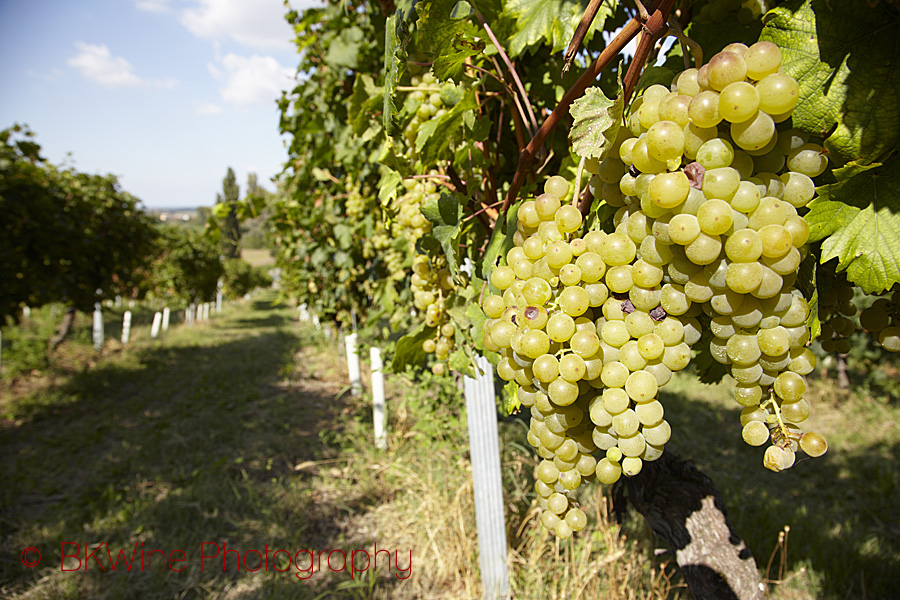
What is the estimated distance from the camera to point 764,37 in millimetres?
542

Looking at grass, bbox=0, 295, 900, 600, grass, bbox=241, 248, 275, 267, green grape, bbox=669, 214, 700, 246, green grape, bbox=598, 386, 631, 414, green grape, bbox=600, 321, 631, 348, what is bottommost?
grass, bbox=0, 295, 900, 600

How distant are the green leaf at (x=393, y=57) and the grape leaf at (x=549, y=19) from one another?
0.24m

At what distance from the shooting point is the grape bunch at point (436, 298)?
1.19m

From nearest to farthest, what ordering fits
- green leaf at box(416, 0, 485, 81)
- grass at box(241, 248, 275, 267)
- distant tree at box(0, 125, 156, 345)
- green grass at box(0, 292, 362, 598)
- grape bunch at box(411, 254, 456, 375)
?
green leaf at box(416, 0, 485, 81) < grape bunch at box(411, 254, 456, 375) < green grass at box(0, 292, 362, 598) < distant tree at box(0, 125, 156, 345) < grass at box(241, 248, 275, 267)

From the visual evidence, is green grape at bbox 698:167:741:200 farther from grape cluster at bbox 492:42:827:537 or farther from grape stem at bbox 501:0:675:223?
grape stem at bbox 501:0:675:223

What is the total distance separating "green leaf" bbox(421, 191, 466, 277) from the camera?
97 centimetres

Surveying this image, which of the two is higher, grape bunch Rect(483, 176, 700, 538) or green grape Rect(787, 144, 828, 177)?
green grape Rect(787, 144, 828, 177)

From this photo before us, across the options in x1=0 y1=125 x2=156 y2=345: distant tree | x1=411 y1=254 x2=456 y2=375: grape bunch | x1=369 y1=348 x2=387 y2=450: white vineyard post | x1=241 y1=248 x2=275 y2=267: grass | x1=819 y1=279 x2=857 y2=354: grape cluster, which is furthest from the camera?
x1=241 y1=248 x2=275 y2=267: grass

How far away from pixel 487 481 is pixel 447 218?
1531 mm

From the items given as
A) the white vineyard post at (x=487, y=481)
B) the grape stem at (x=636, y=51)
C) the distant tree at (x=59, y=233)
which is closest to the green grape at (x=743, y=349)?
the grape stem at (x=636, y=51)

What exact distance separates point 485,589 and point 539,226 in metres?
2.27

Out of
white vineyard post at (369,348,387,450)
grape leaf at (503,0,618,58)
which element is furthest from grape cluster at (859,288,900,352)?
white vineyard post at (369,348,387,450)

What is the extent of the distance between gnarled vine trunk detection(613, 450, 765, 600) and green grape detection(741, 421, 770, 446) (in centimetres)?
97

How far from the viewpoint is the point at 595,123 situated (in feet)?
1.79
